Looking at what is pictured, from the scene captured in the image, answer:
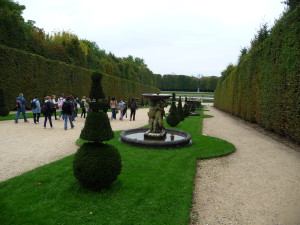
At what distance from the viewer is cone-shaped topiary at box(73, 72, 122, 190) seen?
4.17 metres

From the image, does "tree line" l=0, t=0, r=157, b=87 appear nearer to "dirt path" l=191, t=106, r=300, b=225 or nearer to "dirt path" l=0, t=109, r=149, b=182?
"dirt path" l=0, t=109, r=149, b=182

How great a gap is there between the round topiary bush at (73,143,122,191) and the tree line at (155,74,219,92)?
87.2 m

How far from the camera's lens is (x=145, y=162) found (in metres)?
6.43

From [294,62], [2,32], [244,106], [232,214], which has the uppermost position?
[2,32]

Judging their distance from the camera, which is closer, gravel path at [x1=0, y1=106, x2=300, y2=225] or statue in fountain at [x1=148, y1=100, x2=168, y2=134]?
gravel path at [x1=0, y1=106, x2=300, y2=225]

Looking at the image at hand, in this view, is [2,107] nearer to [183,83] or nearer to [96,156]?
[96,156]

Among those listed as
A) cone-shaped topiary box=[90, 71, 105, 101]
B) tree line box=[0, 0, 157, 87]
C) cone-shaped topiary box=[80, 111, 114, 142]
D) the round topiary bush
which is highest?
tree line box=[0, 0, 157, 87]

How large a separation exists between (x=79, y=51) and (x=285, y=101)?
79.5 ft

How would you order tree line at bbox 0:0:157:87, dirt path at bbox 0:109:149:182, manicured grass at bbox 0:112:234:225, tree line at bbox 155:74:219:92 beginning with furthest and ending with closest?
tree line at bbox 155:74:219:92 → tree line at bbox 0:0:157:87 → dirt path at bbox 0:109:149:182 → manicured grass at bbox 0:112:234:225

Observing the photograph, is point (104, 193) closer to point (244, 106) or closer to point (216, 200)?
point (216, 200)

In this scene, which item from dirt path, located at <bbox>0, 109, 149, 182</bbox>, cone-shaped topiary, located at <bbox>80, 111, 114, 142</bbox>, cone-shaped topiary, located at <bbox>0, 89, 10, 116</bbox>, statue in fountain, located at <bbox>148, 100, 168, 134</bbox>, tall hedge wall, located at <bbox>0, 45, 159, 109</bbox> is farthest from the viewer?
tall hedge wall, located at <bbox>0, 45, 159, 109</bbox>

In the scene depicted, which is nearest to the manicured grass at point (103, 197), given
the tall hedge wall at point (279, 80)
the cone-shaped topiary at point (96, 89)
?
the cone-shaped topiary at point (96, 89)

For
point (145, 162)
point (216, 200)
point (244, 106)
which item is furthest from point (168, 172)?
point (244, 106)

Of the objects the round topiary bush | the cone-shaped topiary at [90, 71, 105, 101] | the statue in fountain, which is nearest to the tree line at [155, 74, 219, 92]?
the statue in fountain
